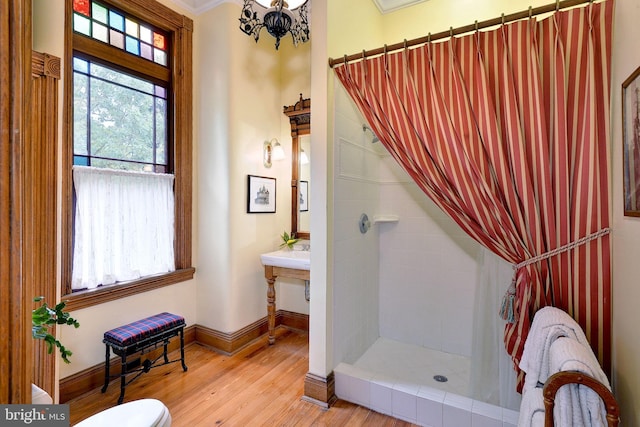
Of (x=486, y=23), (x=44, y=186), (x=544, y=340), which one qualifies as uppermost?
(x=486, y=23)

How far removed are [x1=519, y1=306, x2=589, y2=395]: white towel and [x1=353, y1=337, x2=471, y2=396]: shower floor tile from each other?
982 millimetres

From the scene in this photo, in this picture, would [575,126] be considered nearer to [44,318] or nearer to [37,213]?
[44,318]

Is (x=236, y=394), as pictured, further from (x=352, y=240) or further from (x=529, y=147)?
(x=529, y=147)

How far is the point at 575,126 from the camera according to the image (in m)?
1.43

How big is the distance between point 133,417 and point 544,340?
5.25ft

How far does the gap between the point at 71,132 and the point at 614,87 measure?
117 inches

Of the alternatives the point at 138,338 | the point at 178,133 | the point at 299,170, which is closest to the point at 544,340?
the point at 138,338

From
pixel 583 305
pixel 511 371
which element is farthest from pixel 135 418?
pixel 583 305

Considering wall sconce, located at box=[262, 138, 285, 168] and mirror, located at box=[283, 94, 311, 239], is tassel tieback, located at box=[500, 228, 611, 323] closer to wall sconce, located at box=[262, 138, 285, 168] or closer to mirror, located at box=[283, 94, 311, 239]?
mirror, located at box=[283, 94, 311, 239]

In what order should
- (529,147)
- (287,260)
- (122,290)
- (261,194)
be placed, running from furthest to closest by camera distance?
(261,194)
(287,260)
(122,290)
(529,147)

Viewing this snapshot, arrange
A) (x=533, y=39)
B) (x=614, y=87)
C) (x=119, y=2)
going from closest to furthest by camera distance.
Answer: (x=614, y=87) → (x=533, y=39) → (x=119, y=2)

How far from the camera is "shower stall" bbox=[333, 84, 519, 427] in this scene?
175 cm

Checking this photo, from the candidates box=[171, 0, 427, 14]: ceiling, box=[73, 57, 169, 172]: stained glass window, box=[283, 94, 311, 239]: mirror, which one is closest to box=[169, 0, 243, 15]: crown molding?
box=[171, 0, 427, 14]: ceiling

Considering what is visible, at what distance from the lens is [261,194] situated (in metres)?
2.97
